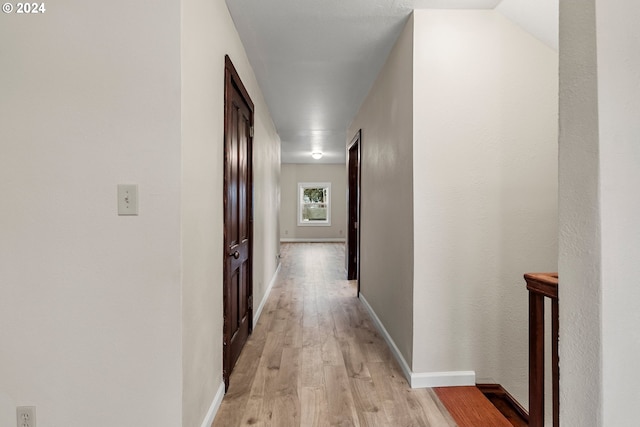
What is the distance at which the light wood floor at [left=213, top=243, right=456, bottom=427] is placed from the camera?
1.90 meters

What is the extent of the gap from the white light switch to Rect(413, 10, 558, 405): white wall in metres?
1.62

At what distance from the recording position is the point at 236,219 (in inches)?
102

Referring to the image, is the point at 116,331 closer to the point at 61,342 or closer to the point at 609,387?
the point at 61,342

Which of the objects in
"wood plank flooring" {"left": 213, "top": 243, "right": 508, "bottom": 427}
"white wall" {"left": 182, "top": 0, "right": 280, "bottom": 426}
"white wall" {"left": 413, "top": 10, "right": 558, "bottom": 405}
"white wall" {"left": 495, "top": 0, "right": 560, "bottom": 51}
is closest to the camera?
"white wall" {"left": 182, "top": 0, "right": 280, "bottom": 426}

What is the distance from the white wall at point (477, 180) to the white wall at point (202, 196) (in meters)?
1.25

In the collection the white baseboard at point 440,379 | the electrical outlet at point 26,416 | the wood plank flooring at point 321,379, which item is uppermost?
the electrical outlet at point 26,416

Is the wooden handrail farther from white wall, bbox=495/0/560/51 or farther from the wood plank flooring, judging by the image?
white wall, bbox=495/0/560/51

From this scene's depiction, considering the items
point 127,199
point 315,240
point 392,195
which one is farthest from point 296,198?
point 127,199

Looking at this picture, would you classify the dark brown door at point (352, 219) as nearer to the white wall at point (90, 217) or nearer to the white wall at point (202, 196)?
A: the white wall at point (202, 196)

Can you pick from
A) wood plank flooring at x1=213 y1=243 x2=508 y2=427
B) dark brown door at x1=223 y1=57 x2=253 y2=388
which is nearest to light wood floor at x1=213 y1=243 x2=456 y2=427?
wood plank flooring at x1=213 y1=243 x2=508 y2=427

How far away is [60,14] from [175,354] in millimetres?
1485

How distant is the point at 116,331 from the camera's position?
142 cm

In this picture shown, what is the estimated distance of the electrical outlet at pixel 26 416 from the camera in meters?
1.41

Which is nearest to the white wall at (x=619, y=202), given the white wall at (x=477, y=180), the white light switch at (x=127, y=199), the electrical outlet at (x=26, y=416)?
the white wall at (x=477, y=180)
